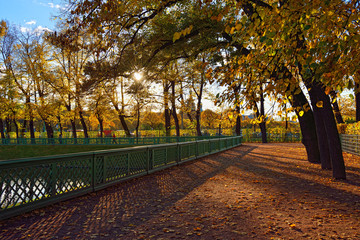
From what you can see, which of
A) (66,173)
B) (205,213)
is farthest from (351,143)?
(66,173)

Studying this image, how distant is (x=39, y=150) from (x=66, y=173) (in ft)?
89.2

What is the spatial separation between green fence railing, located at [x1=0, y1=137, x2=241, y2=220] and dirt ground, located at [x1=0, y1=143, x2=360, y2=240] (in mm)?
242

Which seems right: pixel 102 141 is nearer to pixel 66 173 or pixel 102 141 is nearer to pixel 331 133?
pixel 66 173

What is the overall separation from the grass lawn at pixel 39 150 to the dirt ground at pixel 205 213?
72.6ft

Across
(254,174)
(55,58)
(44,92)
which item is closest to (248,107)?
(254,174)

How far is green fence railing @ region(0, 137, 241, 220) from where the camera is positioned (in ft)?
17.4

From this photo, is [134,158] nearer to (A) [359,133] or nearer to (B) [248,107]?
(B) [248,107]

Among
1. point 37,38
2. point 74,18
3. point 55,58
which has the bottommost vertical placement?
point 74,18

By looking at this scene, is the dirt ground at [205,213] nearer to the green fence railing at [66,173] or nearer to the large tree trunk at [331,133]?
the green fence railing at [66,173]

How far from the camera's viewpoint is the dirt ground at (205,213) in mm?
4496

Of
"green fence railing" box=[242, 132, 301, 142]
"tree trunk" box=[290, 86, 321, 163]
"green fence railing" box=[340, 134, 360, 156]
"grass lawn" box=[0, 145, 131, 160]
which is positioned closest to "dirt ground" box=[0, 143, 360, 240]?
"tree trunk" box=[290, 86, 321, 163]

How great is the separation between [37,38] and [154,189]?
115ft

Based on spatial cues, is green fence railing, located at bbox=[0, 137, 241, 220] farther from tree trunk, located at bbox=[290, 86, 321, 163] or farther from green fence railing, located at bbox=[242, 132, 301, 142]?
green fence railing, located at bbox=[242, 132, 301, 142]

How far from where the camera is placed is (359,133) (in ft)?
55.2
